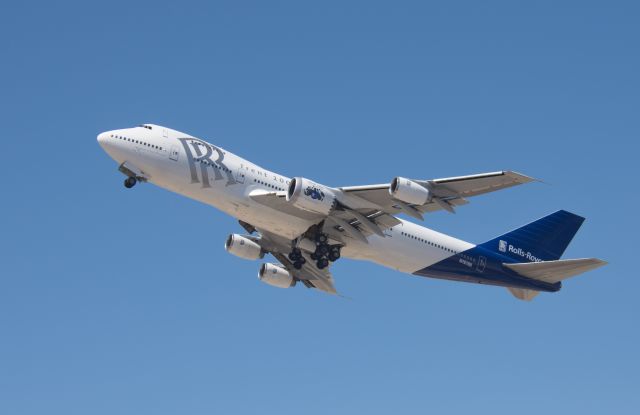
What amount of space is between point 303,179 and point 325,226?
341 cm

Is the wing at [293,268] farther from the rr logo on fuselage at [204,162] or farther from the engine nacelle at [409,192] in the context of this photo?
the engine nacelle at [409,192]

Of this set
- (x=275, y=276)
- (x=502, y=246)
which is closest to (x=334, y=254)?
(x=275, y=276)

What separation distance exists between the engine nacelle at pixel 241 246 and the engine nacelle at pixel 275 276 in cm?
227

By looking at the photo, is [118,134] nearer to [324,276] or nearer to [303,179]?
[303,179]

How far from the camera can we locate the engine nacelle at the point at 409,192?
40.4m

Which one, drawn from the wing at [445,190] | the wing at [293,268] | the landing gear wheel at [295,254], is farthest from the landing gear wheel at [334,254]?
the wing at [445,190]

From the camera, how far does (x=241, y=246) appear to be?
161 ft

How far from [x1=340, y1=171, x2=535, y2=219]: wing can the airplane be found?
46 mm

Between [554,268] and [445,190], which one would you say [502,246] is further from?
[445,190]

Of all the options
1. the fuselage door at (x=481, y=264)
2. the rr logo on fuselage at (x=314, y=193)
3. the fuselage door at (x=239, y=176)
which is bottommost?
the fuselage door at (x=481, y=264)

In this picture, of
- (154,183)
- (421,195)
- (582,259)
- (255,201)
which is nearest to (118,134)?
(154,183)

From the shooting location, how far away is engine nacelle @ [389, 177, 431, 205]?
132 feet

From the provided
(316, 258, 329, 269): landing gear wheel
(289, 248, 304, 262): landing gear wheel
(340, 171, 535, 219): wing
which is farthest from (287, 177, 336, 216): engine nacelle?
(289, 248, 304, 262): landing gear wheel

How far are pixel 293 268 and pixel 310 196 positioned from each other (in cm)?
1032
